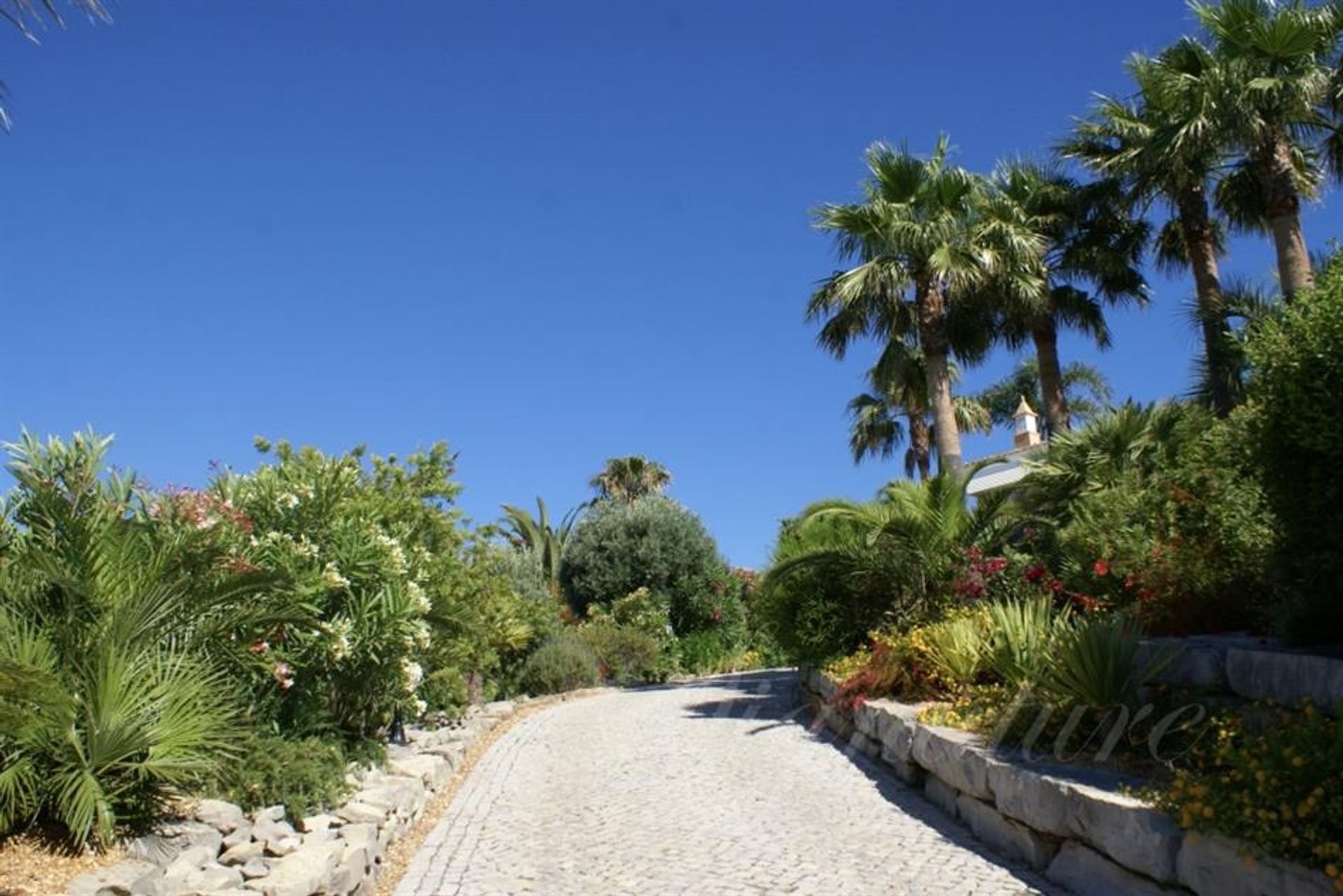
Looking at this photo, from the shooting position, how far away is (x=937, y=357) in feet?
56.0

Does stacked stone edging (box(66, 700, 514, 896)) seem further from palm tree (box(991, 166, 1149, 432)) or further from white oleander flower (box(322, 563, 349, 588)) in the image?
palm tree (box(991, 166, 1149, 432))

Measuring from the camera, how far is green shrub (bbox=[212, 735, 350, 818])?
6.17m

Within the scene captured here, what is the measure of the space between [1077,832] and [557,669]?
45.9ft

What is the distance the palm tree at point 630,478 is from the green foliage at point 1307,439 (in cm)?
3628

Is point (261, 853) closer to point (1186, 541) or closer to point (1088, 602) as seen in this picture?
point (1088, 602)

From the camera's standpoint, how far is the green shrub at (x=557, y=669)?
18.5 metres

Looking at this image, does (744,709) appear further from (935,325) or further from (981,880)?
(981,880)

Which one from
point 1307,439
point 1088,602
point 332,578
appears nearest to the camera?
point 1307,439

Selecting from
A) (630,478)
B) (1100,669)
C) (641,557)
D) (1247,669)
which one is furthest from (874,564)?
(630,478)

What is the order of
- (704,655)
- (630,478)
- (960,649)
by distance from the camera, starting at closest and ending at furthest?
(960,649), (704,655), (630,478)

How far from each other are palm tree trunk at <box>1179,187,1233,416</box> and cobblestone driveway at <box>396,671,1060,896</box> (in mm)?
8183

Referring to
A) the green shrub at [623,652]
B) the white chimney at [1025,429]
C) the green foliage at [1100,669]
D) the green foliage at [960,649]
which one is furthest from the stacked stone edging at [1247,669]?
the white chimney at [1025,429]

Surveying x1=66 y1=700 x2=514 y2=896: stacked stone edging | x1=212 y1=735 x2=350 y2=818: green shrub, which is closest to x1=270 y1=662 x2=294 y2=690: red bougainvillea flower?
x1=212 y1=735 x2=350 y2=818: green shrub

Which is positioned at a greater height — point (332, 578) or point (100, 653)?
point (332, 578)
